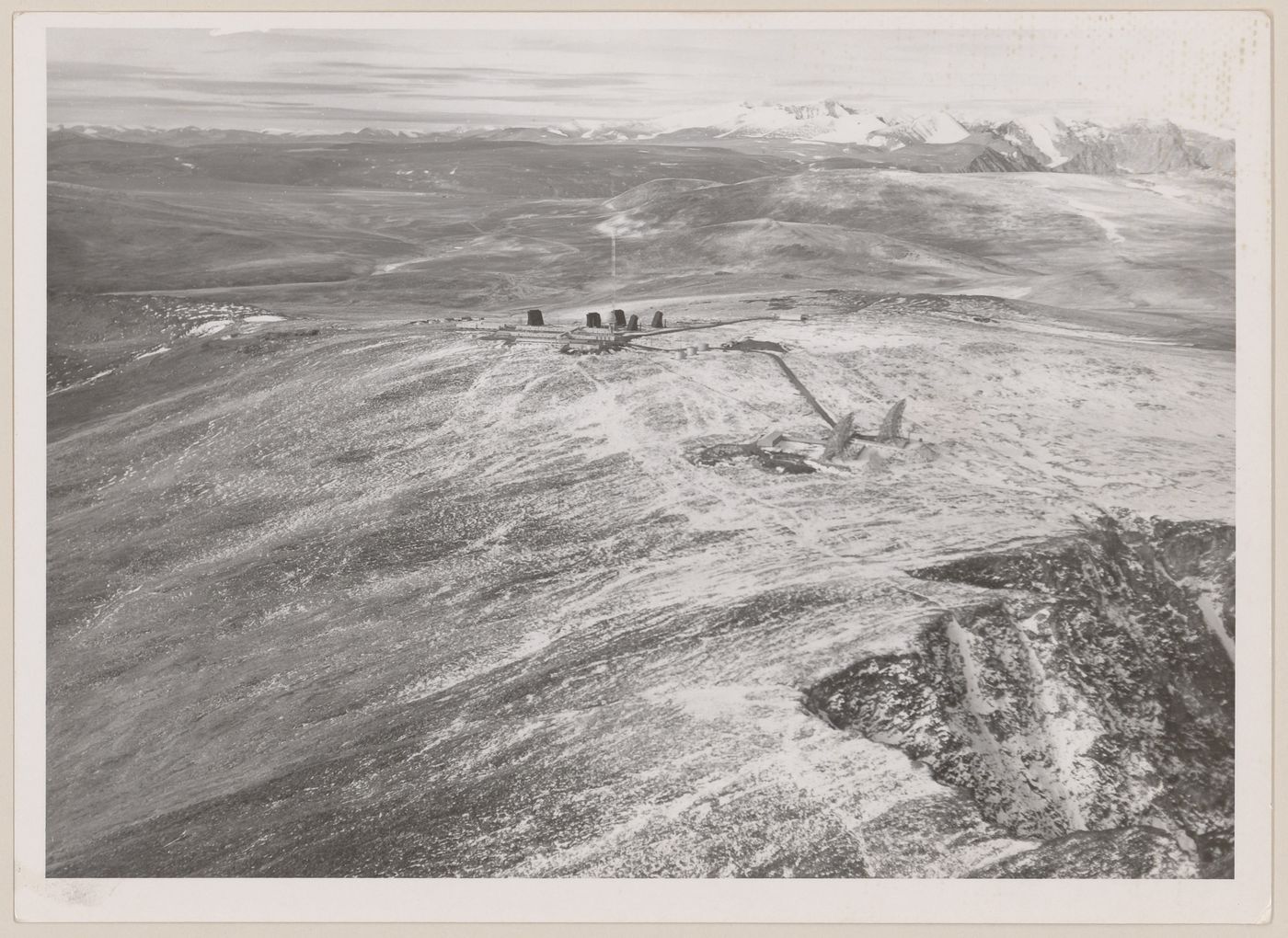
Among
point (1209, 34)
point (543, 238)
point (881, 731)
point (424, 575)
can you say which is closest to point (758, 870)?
point (881, 731)

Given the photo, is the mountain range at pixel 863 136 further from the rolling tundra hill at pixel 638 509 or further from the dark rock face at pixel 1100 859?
the dark rock face at pixel 1100 859

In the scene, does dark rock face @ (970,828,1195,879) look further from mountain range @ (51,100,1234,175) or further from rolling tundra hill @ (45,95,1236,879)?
mountain range @ (51,100,1234,175)

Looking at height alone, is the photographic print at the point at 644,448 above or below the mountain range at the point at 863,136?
below

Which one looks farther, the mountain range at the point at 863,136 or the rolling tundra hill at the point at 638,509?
the mountain range at the point at 863,136

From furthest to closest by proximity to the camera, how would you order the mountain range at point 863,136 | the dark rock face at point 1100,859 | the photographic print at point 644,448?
the mountain range at point 863,136, the photographic print at point 644,448, the dark rock face at point 1100,859

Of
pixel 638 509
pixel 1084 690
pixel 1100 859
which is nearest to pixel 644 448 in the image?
pixel 638 509

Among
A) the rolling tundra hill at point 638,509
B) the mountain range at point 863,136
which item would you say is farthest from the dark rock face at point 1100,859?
the mountain range at point 863,136
